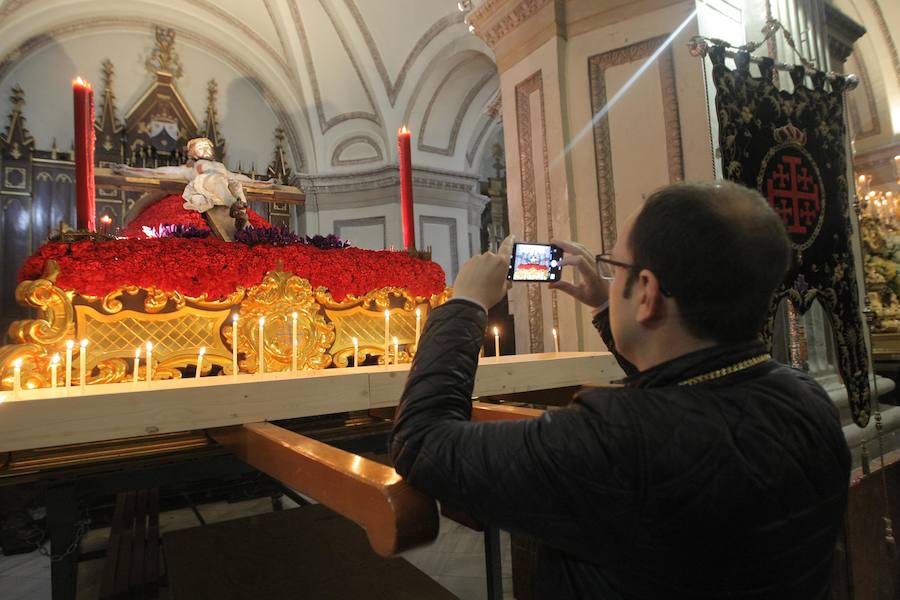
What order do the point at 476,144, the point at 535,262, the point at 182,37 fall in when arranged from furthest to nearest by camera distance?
the point at 476,144, the point at 182,37, the point at 535,262

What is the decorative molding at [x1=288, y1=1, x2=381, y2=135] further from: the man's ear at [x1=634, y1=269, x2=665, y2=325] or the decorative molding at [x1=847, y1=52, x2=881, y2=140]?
the man's ear at [x1=634, y1=269, x2=665, y2=325]

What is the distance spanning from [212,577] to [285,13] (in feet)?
32.1

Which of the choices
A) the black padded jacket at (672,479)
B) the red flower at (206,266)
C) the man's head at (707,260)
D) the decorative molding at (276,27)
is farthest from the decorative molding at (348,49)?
the black padded jacket at (672,479)

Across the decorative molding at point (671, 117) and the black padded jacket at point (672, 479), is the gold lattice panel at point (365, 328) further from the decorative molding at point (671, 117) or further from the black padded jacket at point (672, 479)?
the black padded jacket at point (672, 479)

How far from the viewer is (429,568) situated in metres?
3.11

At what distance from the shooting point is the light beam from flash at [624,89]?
3537mm

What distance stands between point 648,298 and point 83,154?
2.74 metres

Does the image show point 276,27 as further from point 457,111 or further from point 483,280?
point 483,280

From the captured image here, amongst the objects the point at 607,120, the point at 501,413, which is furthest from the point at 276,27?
the point at 501,413

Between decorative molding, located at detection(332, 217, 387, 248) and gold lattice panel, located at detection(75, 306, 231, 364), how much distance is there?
6.98 m

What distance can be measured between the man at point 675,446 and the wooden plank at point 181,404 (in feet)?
2.25

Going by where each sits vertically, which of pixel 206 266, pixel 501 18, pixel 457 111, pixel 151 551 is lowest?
pixel 151 551

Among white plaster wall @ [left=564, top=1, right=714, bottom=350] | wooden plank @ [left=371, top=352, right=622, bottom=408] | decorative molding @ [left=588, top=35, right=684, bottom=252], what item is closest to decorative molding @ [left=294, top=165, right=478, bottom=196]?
white plaster wall @ [left=564, top=1, right=714, bottom=350]

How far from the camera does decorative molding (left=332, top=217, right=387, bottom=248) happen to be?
975 centimetres
